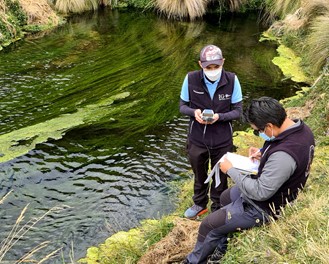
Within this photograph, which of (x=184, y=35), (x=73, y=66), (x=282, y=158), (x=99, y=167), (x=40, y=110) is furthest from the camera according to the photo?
(x=184, y=35)

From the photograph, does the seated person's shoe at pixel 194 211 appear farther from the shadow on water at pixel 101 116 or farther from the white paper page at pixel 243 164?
the white paper page at pixel 243 164

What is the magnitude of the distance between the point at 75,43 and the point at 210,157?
803 centimetres

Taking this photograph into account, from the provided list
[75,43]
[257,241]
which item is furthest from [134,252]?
[75,43]

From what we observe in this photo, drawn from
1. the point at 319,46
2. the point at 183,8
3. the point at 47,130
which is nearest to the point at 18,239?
the point at 47,130

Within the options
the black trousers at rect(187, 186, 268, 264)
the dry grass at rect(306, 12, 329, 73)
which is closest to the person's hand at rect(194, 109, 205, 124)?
the black trousers at rect(187, 186, 268, 264)

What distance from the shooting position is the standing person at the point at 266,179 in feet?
8.36

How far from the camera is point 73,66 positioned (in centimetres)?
929

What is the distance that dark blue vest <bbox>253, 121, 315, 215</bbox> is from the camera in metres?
2.54

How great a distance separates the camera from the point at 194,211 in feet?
13.9

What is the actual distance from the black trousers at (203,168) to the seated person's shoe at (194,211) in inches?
1.6

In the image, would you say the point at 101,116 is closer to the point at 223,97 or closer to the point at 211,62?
the point at 223,97

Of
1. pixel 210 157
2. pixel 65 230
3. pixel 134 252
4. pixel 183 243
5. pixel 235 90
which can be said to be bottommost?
pixel 65 230

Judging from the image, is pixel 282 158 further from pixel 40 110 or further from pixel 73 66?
pixel 73 66

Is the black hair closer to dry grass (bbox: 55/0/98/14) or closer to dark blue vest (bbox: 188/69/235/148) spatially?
dark blue vest (bbox: 188/69/235/148)
